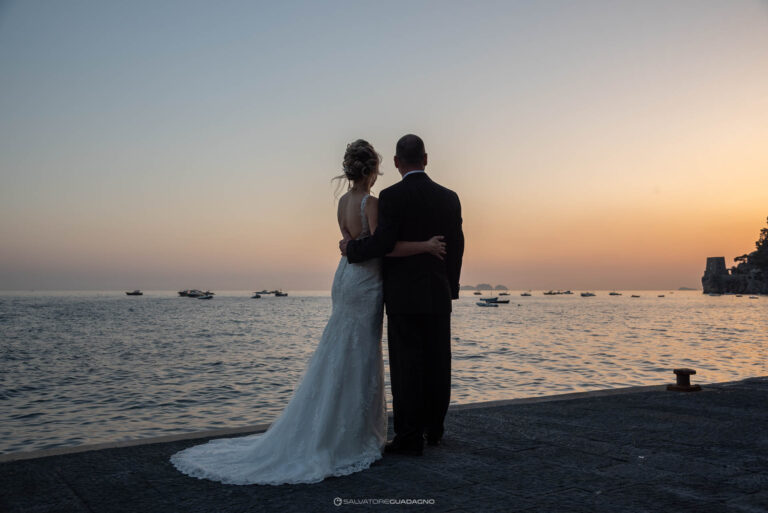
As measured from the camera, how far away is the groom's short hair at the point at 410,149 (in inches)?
177

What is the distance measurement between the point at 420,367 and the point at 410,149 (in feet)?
5.78

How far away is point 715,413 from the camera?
5.75 m

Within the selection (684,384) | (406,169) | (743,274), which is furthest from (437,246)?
(743,274)

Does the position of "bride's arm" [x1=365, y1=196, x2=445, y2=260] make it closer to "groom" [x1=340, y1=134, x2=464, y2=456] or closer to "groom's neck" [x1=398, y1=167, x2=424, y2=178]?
"groom" [x1=340, y1=134, x2=464, y2=456]

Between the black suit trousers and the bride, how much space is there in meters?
0.15

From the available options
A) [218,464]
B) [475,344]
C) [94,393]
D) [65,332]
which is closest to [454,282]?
[218,464]

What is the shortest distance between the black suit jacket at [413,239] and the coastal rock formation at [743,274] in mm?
171690

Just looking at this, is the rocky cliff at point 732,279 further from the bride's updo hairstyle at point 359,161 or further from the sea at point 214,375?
the bride's updo hairstyle at point 359,161

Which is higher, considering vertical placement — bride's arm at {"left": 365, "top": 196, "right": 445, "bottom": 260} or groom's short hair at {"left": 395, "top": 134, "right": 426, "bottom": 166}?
groom's short hair at {"left": 395, "top": 134, "right": 426, "bottom": 166}

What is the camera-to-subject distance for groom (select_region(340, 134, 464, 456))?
4.26m

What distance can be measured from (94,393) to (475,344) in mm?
19982

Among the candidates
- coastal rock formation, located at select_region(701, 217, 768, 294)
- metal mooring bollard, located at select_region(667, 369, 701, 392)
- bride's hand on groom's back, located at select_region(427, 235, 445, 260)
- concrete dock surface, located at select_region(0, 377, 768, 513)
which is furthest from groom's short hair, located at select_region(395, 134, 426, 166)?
coastal rock formation, located at select_region(701, 217, 768, 294)

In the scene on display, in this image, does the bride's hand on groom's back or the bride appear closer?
the bride

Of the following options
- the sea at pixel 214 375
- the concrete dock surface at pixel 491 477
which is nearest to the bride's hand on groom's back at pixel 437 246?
the concrete dock surface at pixel 491 477
